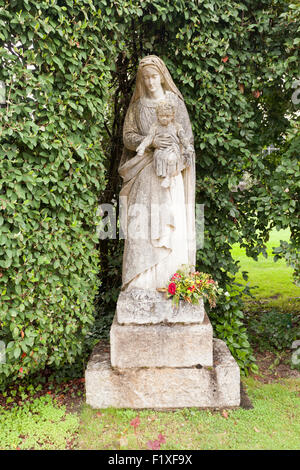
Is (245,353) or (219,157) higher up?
(219,157)

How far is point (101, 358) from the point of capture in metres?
3.64

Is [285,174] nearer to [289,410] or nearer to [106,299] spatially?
[289,410]

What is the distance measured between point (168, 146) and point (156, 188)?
16.4 inches

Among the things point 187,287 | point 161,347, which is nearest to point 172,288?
point 187,287

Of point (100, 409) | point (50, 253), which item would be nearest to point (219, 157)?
point (50, 253)

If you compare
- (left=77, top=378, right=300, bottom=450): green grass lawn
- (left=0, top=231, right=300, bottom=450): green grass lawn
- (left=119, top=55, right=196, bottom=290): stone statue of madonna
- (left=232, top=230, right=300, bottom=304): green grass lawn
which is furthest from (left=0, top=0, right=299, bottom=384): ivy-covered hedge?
(left=232, top=230, right=300, bottom=304): green grass lawn

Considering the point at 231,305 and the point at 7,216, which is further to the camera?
the point at 231,305

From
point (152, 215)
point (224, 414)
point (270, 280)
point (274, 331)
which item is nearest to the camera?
point (224, 414)

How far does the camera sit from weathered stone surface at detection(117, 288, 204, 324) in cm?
347

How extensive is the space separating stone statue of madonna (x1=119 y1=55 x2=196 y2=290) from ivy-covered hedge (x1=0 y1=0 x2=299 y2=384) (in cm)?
36

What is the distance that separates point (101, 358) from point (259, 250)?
2.30m

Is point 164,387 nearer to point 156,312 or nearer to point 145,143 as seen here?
point 156,312

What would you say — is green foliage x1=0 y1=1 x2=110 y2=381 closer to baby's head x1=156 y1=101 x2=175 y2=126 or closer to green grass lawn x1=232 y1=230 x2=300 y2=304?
baby's head x1=156 y1=101 x2=175 y2=126

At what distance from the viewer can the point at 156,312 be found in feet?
11.5
